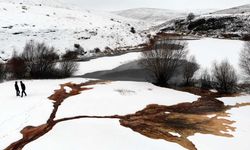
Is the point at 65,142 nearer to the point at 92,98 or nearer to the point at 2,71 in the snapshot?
the point at 92,98

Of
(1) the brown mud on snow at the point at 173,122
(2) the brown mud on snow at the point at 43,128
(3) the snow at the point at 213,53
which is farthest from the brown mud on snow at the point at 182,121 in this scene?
(3) the snow at the point at 213,53

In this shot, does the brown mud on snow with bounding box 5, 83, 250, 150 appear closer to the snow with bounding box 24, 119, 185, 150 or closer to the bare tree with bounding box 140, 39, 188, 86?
the snow with bounding box 24, 119, 185, 150

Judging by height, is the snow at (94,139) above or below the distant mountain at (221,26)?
below

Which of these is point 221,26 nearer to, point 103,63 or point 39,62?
point 103,63

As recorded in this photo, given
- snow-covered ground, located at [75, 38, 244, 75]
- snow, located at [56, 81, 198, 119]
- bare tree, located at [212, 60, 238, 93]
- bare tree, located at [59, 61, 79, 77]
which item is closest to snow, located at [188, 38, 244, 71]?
snow-covered ground, located at [75, 38, 244, 75]

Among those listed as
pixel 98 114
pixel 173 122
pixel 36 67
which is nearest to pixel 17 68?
pixel 36 67

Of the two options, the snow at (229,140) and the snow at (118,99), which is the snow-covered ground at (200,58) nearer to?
the snow at (118,99)
